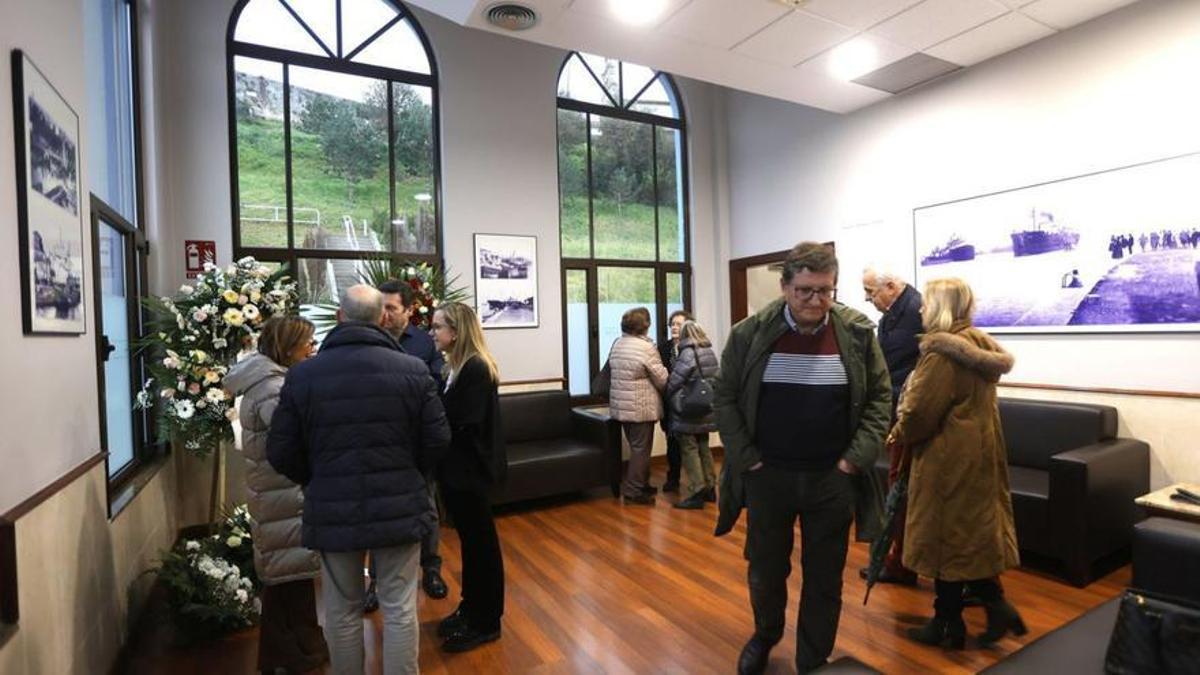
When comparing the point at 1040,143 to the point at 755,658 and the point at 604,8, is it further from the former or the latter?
the point at 755,658

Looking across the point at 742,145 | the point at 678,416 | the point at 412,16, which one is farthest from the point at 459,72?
the point at 678,416

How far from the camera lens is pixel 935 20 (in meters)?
3.65

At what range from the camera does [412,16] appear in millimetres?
5203

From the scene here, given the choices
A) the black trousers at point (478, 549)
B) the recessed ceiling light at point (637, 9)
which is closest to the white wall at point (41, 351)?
the black trousers at point (478, 549)

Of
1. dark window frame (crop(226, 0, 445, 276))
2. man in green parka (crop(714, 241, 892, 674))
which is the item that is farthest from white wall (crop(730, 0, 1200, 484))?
dark window frame (crop(226, 0, 445, 276))

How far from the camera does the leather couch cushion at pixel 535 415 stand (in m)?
5.19

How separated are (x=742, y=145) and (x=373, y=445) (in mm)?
5497

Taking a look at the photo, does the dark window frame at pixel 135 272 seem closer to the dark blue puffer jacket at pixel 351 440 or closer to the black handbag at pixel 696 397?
the dark blue puffer jacket at pixel 351 440

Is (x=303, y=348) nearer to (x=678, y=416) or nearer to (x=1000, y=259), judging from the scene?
(x=678, y=416)

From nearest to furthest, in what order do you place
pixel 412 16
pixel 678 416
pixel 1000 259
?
pixel 1000 259, pixel 678 416, pixel 412 16

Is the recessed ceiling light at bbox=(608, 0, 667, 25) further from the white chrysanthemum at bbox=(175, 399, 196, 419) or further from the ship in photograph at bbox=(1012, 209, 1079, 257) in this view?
the white chrysanthemum at bbox=(175, 399, 196, 419)

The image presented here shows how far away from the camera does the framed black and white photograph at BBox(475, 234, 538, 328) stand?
5.39m

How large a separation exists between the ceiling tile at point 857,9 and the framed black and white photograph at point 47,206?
345 cm

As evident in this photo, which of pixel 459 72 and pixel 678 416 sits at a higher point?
pixel 459 72
